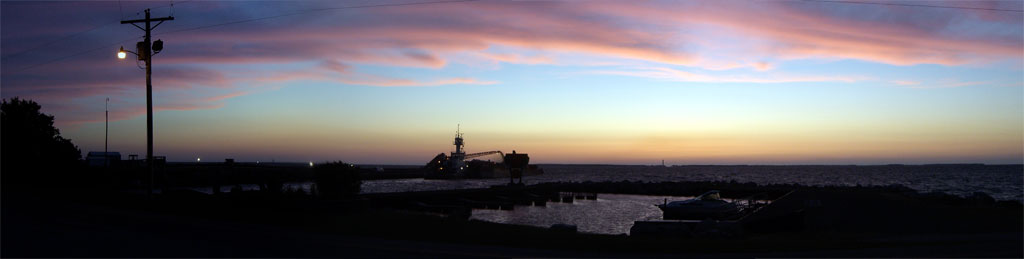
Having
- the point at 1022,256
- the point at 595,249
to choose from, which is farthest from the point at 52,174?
the point at 1022,256

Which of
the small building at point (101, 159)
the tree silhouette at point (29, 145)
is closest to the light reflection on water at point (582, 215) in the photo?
the tree silhouette at point (29, 145)

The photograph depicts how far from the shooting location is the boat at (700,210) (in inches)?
1834

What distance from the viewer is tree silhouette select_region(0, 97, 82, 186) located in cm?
5050

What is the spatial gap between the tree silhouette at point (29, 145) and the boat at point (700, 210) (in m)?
43.7

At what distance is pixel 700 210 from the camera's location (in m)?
47.0

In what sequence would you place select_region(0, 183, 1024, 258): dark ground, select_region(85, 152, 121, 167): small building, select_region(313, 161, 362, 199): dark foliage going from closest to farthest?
select_region(0, 183, 1024, 258): dark ground
select_region(313, 161, 362, 199): dark foliage
select_region(85, 152, 121, 167): small building

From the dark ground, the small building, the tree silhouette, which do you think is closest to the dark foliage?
the dark ground

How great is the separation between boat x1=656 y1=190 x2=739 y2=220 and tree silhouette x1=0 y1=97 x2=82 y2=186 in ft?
143

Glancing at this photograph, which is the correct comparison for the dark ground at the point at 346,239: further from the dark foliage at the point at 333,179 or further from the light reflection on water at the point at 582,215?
the light reflection on water at the point at 582,215

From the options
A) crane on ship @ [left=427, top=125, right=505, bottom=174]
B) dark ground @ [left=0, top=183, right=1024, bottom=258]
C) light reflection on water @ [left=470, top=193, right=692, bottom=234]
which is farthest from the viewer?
crane on ship @ [left=427, top=125, right=505, bottom=174]

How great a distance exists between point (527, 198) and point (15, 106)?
146 feet

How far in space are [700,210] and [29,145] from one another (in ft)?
167

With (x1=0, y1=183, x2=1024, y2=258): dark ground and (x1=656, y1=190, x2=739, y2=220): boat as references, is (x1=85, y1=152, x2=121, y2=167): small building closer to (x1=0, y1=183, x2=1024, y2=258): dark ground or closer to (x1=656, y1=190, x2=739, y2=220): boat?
(x1=656, y1=190, x2=739, y2=220): boat

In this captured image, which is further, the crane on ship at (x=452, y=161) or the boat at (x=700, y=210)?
the crane on ship at (x=452, y=161)
